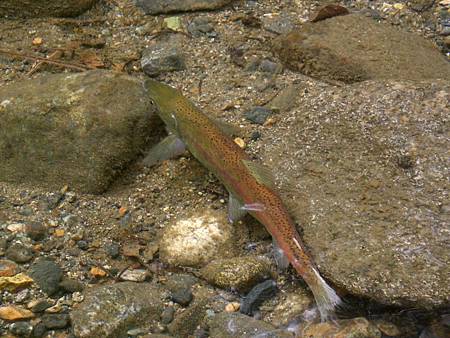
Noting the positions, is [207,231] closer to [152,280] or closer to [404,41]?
[152,280]

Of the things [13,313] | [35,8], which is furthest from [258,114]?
[35,8]

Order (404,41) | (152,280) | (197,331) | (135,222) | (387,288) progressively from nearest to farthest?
(387,288)
(197,331)
(152,280)
(135,222)
(404,41)

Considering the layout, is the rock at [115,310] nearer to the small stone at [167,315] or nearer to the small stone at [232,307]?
the small stone at [167,315]

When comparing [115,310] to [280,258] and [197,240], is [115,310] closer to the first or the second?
[197,240]

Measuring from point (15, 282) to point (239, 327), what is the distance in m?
1.48

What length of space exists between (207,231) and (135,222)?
0.61m

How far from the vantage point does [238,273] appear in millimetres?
4344

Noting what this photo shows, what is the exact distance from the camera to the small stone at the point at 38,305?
4.26 meters

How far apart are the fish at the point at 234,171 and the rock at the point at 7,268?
4.27ft

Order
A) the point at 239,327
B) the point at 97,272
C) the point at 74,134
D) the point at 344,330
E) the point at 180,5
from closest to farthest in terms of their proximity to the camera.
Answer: the point at 344,330
the point at 239,327
the point at 97,272
the point at 74,134
the point at 180,5

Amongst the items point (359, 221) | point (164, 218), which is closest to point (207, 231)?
point (164, 218)

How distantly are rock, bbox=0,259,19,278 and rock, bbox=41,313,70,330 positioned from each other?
43cm

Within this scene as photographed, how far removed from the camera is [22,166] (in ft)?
17.3

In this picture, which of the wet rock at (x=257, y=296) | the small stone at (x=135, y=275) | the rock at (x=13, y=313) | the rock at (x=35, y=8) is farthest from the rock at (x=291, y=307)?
the rock at (x=35, y=8)
